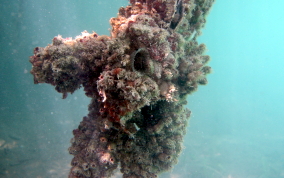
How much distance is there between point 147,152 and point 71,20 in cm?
3882

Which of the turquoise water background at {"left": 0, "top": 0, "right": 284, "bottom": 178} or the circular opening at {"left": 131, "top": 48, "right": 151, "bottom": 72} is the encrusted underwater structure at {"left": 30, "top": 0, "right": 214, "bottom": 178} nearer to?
the circular opening at {"left": 131, "top": 48, "right": 151, "bottom": 72}

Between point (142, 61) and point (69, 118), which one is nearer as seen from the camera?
point (142, 61)

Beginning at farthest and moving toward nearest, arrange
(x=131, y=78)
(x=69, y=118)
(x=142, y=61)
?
(x=69, y=118)
(x=142, y=61)
(x=131, y=78)

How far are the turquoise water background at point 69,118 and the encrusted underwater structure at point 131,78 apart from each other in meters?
3.53

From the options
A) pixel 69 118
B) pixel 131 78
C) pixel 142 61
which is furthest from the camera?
pixel 69 118

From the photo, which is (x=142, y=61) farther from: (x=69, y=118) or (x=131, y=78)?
(x=69, y=118)

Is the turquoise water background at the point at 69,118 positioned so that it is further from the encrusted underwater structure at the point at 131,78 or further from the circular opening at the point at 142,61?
the circular opening at the point at 142,61

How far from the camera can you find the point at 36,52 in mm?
3699

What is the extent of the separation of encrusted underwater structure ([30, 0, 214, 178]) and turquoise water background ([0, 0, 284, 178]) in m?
3.53

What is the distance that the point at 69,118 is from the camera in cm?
2223

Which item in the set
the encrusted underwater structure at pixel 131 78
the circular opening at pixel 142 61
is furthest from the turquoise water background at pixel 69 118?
the circular opening at pixel 142 61

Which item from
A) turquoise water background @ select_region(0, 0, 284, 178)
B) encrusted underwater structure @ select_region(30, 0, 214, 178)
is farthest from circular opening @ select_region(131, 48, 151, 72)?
turquoise water background @ select_region(0, 0, 284, 178)

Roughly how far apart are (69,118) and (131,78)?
72.1 ft

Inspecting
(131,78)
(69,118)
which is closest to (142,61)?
(131,78)
